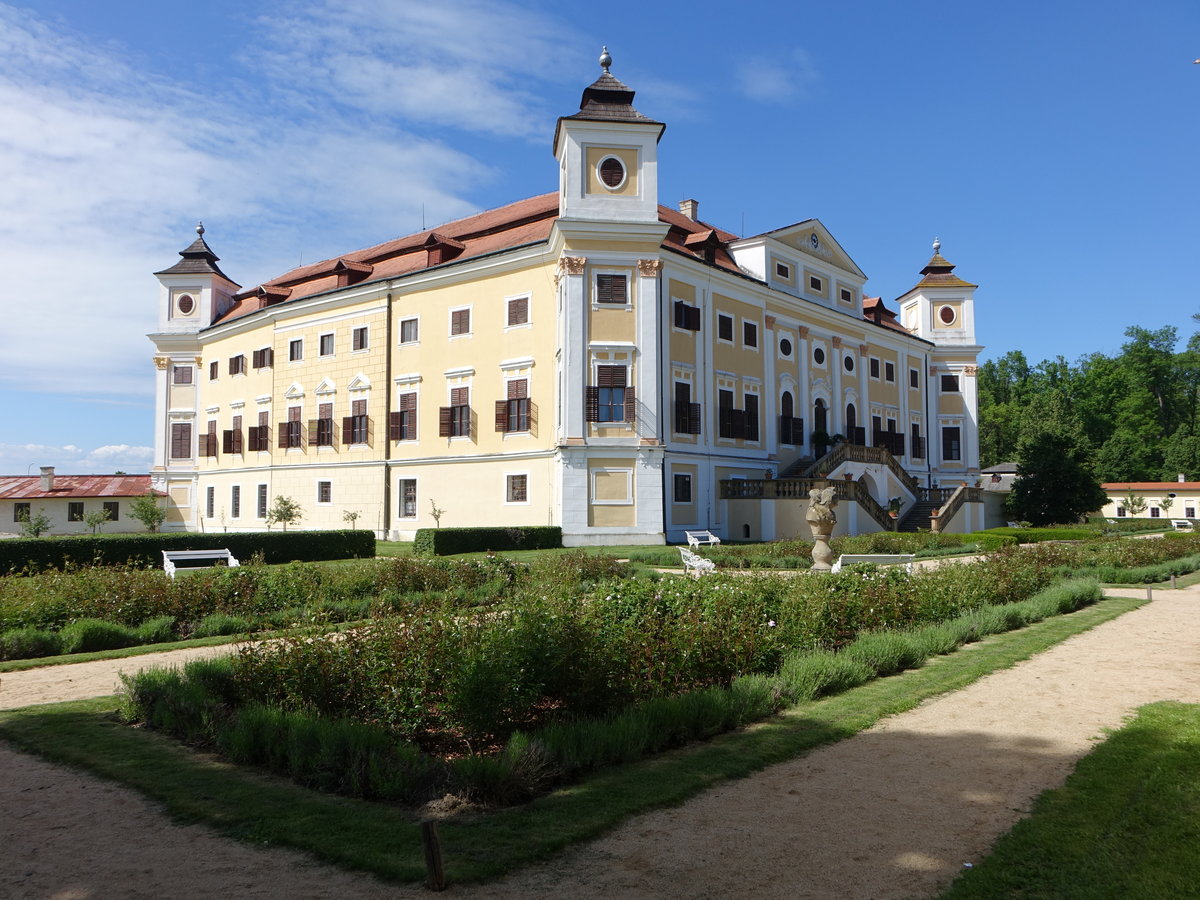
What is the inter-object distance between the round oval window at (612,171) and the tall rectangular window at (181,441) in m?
29.6

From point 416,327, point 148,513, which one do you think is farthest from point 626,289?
point 148,513

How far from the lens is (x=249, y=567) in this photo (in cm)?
1409

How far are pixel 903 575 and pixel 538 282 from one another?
22152mm

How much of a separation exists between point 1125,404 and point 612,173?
2660 inches

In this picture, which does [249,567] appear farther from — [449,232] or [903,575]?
[449,232]

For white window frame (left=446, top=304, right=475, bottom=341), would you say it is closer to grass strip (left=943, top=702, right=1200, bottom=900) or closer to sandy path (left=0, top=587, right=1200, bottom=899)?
sandy path (left=0, top=587, right=1200, bottom=899)

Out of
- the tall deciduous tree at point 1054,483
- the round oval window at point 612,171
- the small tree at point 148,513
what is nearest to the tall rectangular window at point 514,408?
the round oval window at point 612,171

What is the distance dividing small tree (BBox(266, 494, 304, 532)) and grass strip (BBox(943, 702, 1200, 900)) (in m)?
35.1

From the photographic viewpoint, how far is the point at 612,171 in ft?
100

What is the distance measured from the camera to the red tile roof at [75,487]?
4666 centimetres

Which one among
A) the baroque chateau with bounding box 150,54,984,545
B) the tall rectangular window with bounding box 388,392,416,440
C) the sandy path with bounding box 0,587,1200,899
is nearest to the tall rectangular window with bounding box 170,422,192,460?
the baroque chateau with bounding box 150,54,984,545

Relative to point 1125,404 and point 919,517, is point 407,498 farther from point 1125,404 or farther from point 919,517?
point 1125,404

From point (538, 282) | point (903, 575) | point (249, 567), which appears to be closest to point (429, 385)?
point (538, 282)

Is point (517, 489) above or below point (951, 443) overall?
below
